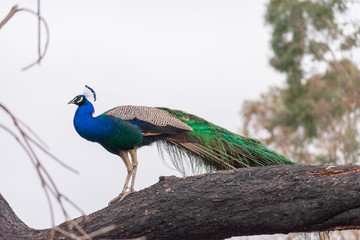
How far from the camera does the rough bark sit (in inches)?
177

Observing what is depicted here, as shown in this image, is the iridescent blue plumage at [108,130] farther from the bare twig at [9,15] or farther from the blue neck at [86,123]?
the bare twig at [9,15]

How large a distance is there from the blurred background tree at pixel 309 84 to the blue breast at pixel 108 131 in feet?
42.4

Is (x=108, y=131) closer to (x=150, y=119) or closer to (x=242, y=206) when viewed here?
(x=150, y=119)

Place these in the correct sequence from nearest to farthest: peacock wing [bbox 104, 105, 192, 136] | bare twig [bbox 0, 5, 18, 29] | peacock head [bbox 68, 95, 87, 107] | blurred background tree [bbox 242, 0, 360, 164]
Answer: bare twig [bbox 0, 5, 18, 29] → peacock wing [bbox 104, 105, 192, 136] → peacock head [bbox 68, 95, 87, 107] → blurred background tree [bbox 242, 0, 360, 164]

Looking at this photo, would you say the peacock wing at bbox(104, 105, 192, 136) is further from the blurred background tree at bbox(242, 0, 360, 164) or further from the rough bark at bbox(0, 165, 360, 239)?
the blurred background tree at bbox(242, 0, 360, 164)

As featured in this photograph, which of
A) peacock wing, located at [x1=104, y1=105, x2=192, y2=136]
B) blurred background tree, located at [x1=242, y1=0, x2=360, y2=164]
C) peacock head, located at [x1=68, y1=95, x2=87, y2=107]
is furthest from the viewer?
blurred background tree, located at [x1=242, y1=0, x2=360, y2=164]

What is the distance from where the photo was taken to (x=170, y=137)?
5.76m

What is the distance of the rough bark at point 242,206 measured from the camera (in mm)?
4508

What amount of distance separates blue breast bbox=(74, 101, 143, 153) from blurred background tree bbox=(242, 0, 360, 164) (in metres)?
12.9

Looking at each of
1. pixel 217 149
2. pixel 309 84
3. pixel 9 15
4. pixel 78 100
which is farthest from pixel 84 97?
pixel 309 84

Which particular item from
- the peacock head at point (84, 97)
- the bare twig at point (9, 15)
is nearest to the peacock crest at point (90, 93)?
the peacock head at point (84, 97)

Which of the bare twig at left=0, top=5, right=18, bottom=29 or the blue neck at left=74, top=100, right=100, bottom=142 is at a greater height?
the blue neck at left=74, top=100, right=100, bottom=142

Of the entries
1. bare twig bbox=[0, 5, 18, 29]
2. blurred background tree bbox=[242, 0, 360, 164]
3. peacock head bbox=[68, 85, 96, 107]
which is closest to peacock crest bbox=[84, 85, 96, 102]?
peacock head bbox=[68, 85, 96, 107]

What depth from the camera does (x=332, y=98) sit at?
19.2m
